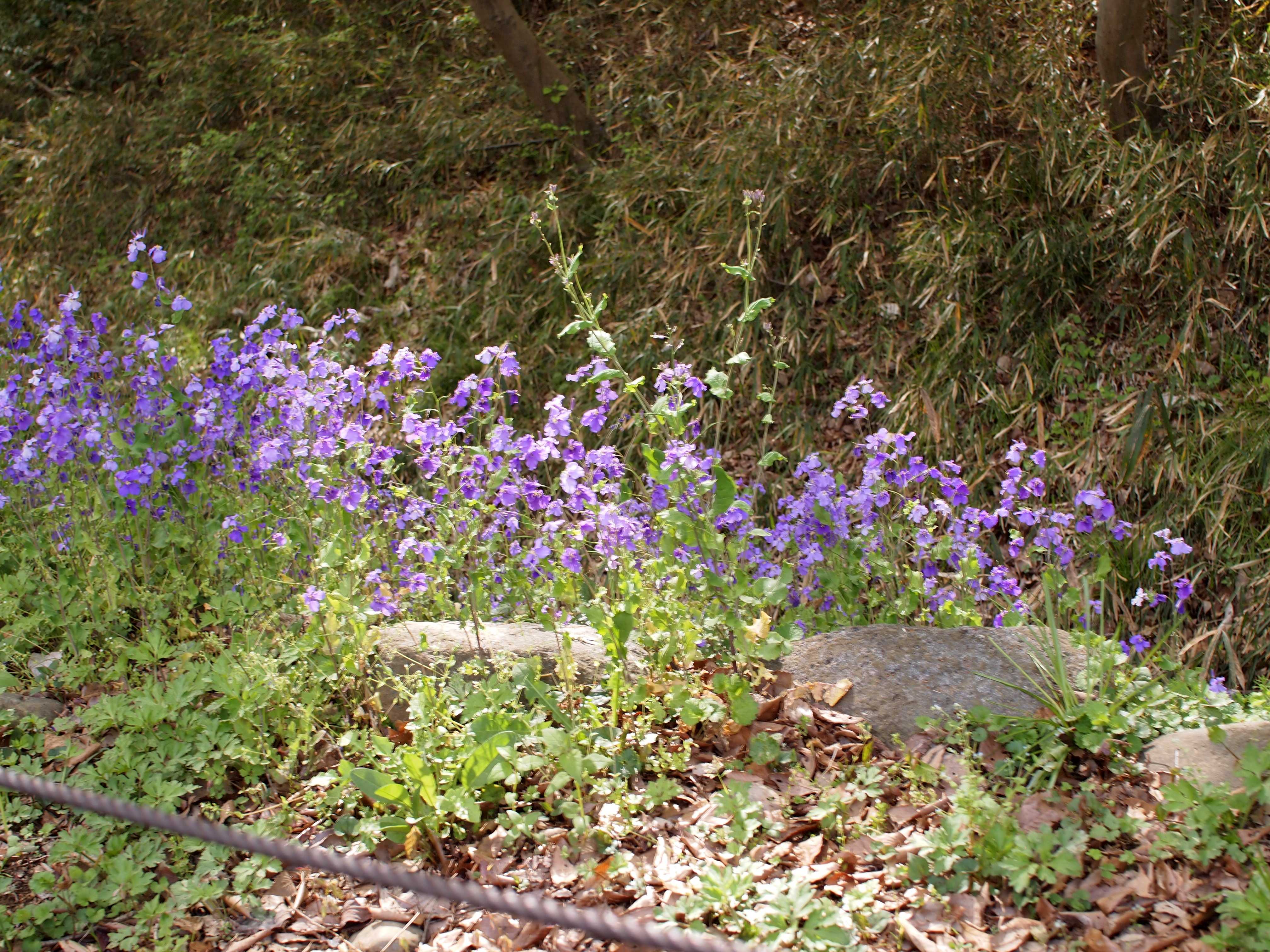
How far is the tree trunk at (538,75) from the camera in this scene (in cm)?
540

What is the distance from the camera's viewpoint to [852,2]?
5328 millimetres

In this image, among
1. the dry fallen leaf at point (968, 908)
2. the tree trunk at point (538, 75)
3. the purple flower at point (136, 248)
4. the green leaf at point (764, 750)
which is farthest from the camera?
the tree trunk at point (538, 75)

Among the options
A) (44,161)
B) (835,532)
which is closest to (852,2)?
(835,532)

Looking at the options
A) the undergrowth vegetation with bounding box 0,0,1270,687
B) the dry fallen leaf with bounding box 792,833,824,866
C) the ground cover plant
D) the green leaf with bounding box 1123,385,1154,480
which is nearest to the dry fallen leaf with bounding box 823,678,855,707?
the ground cover plant

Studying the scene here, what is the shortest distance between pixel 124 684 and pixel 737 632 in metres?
1.59

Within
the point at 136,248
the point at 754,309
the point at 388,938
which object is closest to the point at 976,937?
the point at 388,938

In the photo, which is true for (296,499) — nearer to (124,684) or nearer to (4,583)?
(124,684)

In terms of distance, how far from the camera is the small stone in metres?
1.71

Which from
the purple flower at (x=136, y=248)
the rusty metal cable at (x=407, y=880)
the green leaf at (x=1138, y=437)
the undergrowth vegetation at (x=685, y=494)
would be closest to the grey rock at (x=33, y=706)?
the undergrowth vegetation at (x=685, y=494)

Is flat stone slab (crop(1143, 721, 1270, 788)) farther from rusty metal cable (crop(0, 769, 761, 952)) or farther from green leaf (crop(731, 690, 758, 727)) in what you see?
rusty metal cable (crop(0, 769, 761, 952))

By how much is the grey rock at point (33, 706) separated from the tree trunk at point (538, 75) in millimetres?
4311

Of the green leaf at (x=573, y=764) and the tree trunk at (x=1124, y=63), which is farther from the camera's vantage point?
the tree trunk at (x=1124, y=63)

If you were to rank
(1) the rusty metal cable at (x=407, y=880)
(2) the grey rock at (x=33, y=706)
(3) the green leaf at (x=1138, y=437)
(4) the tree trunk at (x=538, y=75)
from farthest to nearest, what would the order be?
1. (4) the tree trunk at (x=538, y=75)
2. (3) the green leaf at (x=1138, y=437)
3. (2) the grey rock at (x=33, y=706)
4. (1) the rusty metal cable at (x=407, y=880)

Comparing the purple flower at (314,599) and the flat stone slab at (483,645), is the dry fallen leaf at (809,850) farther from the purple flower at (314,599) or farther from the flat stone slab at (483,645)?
the purple flower at (314,599)
